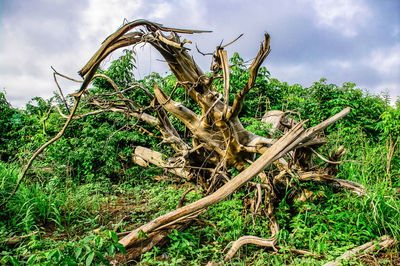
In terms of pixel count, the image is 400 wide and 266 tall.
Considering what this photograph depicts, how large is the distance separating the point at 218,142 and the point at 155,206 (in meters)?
1.47

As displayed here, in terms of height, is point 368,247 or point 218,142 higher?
point 218,142

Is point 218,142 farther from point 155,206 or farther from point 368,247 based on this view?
point 368,247

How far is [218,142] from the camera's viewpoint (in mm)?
3619

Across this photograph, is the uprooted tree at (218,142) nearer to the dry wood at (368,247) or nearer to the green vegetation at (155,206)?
the green vegetation at (155,206)

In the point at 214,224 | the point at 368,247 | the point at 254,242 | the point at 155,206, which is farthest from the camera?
the point at 155,206

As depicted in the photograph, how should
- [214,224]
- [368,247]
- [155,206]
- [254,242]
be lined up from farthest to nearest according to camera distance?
[155,206]
[214,224]
[254,242]
[368,247]

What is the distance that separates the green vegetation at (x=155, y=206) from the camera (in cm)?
242

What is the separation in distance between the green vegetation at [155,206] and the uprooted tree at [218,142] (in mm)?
193

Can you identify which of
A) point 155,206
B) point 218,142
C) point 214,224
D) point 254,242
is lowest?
point 254,242

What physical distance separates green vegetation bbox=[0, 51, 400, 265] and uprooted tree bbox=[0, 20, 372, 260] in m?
0.19

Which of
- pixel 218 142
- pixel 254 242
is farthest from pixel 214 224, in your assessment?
pixel 218 142

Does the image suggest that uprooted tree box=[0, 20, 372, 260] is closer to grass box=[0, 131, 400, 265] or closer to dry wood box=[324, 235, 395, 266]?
grass box=[0, 131, 400, 265]

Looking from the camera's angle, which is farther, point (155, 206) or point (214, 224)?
point (155, 206)

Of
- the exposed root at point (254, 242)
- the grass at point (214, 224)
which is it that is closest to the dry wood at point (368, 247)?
the grass at point (214, 224)
